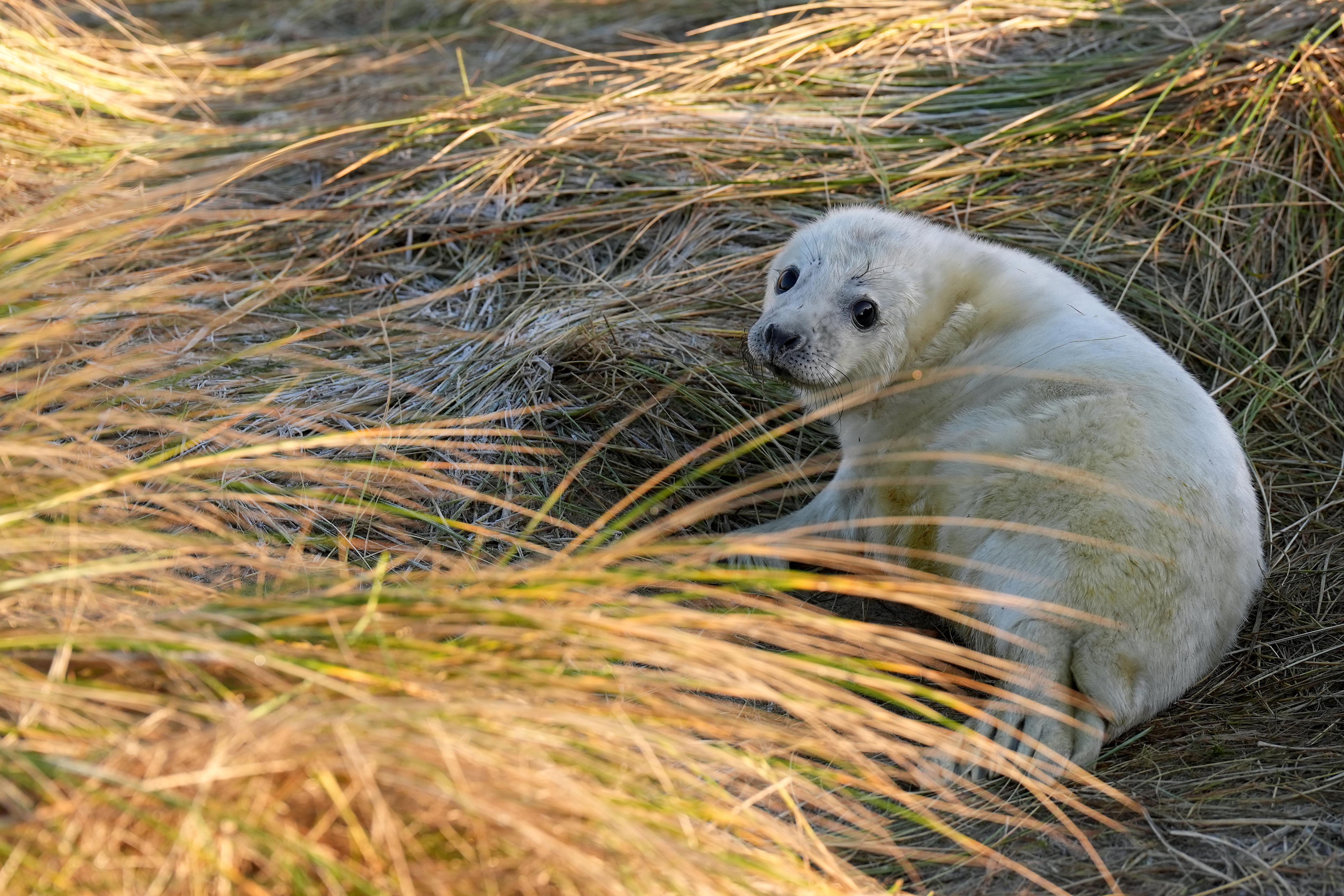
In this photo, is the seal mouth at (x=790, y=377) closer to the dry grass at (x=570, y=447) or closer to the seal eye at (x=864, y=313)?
the seal eye at (x=864, y=313)

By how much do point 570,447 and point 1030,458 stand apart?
1.28 metres

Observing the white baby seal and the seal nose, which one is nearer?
the white baby seal

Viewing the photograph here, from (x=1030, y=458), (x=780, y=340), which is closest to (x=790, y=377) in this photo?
(x=780, y=340)

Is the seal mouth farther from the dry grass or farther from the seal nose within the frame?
the dry grass

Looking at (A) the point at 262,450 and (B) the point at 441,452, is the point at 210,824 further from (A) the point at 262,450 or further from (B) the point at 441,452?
(B) the point at 441,452

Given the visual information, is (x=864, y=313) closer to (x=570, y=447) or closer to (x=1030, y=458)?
(x=1030, y=458)

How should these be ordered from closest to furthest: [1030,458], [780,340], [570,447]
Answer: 1. [1030,458]
2. [780,340]
3. [570,447]

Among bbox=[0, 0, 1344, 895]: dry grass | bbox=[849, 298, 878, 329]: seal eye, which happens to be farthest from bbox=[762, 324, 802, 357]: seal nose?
bbox=[0, 0, 1344, 895]: dry grass

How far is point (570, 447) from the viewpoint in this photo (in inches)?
127

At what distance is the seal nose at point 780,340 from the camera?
2814 mm

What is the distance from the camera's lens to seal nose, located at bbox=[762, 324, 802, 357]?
9.23 ft

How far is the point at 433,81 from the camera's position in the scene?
211 inches

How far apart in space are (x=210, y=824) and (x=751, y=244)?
2958 millimetres

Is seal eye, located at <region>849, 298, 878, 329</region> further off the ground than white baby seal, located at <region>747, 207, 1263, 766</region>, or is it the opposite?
seal eye, located at <region>849, 298, 878, 329</region>
